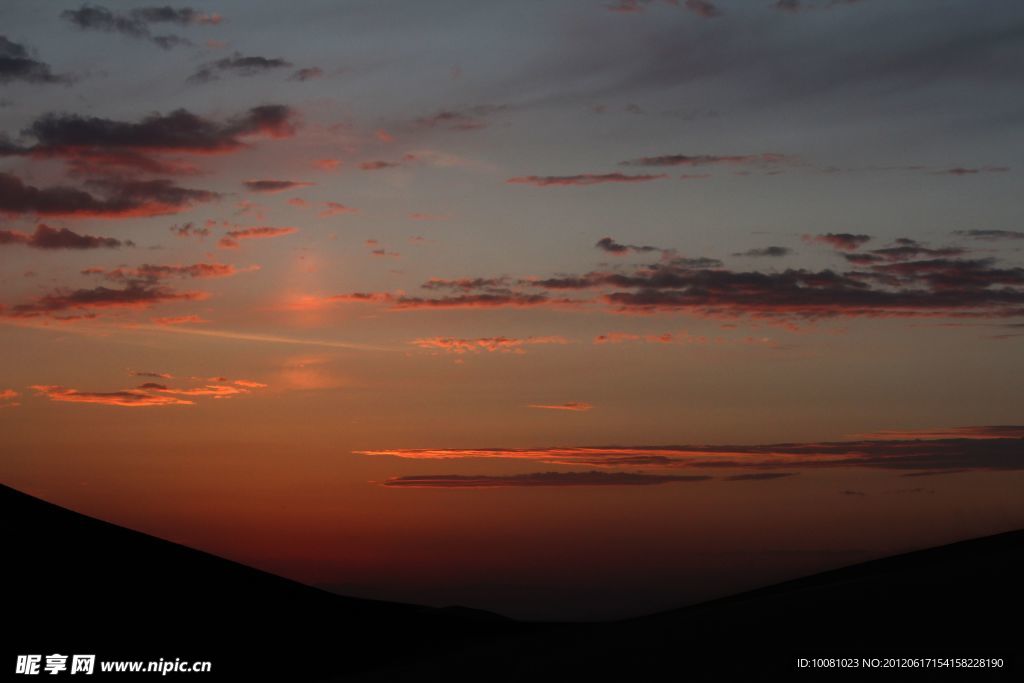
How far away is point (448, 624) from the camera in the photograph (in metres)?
66.8

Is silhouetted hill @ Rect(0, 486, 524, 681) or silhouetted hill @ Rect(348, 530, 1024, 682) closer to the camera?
silhouetted hill @ Rect(348, 530, 1024, 682)

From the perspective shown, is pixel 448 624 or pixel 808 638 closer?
pixel 808 638

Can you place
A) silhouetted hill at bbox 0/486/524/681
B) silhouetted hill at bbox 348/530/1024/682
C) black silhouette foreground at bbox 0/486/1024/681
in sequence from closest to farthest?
silhouetted hill at bbox 348/530/1024/682
black silhouette foreground at bbox 0/486/1024/681
silhouetted hill at bbox 0/486/524/681

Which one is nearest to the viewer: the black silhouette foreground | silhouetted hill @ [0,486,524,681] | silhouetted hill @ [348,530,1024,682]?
silhouetted hill @ [348,530,1024,682]

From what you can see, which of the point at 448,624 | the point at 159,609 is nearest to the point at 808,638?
the point at 159,609

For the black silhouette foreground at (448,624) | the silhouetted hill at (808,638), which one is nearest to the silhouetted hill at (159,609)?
the black silhouette foreground at (448,624)

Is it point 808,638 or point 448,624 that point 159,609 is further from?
point 808,638

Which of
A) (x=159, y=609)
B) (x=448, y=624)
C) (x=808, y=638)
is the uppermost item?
(x=448, y=624)

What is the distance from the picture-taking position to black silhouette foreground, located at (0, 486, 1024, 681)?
1498 cm

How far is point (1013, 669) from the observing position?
41.9ft

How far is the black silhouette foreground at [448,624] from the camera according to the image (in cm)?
1498

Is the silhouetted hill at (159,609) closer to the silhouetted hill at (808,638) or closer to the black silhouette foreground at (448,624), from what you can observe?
the black silhouette foreground at (448,624)

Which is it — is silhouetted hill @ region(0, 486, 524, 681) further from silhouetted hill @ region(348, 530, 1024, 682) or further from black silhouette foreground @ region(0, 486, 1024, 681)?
silhouetted hill @ region(348, 530, 1024, 682)

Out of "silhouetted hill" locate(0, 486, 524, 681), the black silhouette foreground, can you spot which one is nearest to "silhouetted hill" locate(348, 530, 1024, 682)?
the black silhouette foreground
